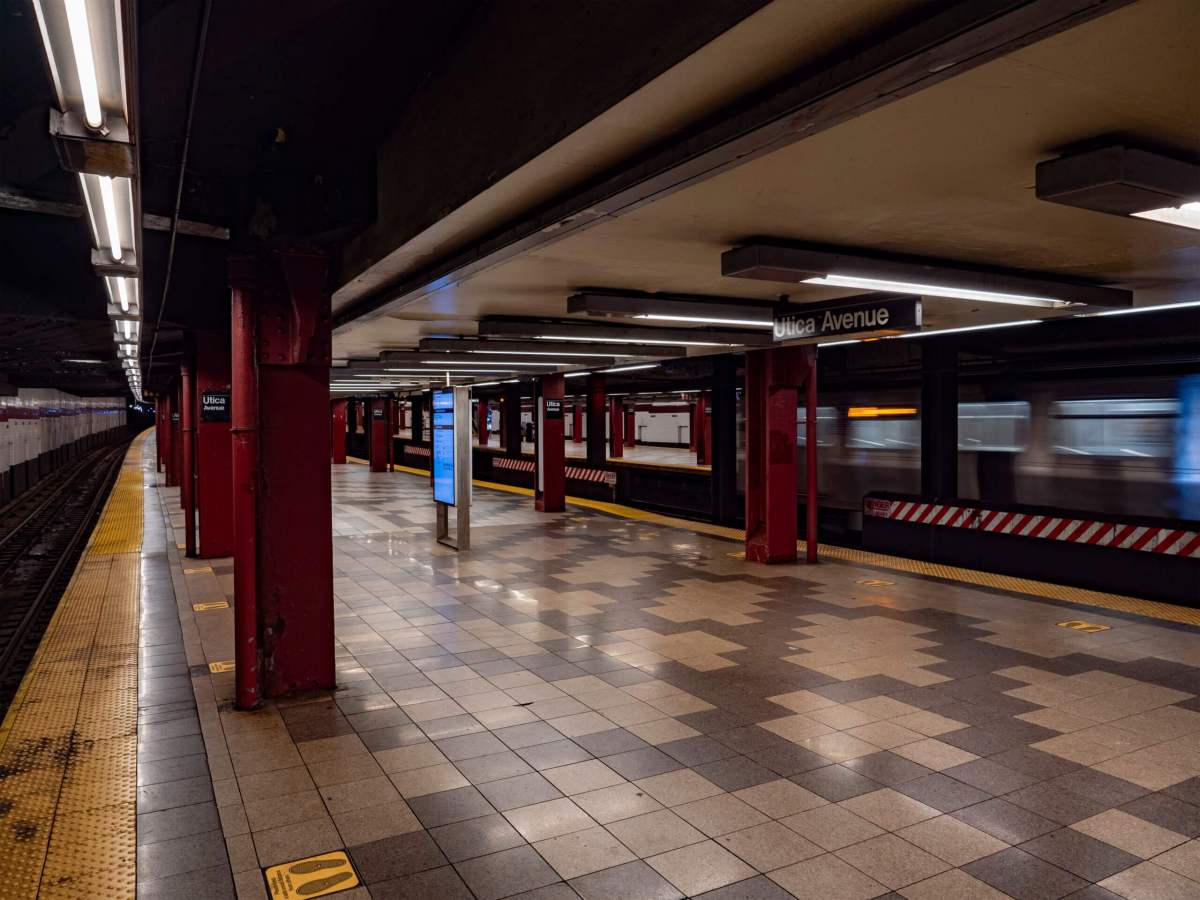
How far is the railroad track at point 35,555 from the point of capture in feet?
26.4

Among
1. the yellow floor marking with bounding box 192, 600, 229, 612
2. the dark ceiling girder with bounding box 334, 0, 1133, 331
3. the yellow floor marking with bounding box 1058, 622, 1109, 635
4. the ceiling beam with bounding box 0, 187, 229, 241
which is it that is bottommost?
the yellow floor marking with bounding box 1058, 622, 1109, 635

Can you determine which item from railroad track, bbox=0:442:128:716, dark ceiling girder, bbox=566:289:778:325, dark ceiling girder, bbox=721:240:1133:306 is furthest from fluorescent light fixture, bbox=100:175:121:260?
railroad track, bbox=0:442:128:716

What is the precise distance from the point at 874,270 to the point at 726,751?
9.78 ft

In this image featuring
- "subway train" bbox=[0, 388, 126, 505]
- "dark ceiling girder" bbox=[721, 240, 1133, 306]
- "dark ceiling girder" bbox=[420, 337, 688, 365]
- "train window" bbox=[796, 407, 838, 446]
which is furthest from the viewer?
"subway train" bbox=[0, 388, 126, 505]

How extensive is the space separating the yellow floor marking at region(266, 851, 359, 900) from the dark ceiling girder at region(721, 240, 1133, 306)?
3.49 m

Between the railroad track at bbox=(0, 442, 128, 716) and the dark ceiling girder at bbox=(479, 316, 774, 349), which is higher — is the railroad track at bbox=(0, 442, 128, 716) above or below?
below

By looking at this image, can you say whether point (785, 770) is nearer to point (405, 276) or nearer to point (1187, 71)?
point (1187, 71)

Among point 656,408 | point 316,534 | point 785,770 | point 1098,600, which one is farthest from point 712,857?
point 656,408

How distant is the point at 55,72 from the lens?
1988 millimetres

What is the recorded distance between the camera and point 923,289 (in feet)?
17.9

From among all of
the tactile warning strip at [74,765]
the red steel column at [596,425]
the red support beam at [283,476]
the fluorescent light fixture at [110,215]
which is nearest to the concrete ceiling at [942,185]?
the red support beam at [283,476]

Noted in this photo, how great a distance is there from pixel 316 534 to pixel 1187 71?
5313mm

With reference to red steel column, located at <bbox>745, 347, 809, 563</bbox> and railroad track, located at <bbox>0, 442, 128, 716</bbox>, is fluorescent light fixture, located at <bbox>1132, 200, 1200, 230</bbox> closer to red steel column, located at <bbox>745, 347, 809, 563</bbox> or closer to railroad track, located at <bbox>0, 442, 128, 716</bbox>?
red steel column, located at <bbox>745, 347, 809, 563</bbox>

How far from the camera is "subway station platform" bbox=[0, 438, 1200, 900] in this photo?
344 cm
